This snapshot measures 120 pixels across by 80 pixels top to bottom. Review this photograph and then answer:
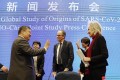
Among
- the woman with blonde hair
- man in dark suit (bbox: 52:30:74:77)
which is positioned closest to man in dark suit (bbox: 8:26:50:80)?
the woman with blonde hair

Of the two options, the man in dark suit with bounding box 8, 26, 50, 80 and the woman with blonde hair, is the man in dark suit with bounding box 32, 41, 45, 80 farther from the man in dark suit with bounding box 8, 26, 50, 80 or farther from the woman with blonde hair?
the woman with blonde hair

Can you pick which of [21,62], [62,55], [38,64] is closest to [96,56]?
[21,62]

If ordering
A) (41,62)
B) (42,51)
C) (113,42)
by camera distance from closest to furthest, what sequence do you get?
(42,51) < (41,62) < (113,42)

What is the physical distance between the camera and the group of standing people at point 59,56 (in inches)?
131

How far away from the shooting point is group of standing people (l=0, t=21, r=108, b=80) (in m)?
3.32

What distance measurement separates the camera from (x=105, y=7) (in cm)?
608

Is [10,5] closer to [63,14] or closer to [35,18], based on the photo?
[35,18]

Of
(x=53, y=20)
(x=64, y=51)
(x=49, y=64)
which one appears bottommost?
(x=49, y=64)

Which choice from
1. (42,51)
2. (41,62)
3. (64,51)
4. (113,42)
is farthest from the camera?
(113,42)

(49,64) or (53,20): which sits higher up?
(53,20)

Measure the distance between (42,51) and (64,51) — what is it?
1300 mm

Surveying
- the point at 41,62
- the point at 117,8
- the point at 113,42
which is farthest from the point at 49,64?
the point at 117,8

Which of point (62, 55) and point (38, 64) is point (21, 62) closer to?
point (62, 55)

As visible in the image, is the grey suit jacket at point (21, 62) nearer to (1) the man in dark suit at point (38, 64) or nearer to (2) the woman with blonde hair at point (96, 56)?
(2) the woman with blonde hair at point (96, 56)
